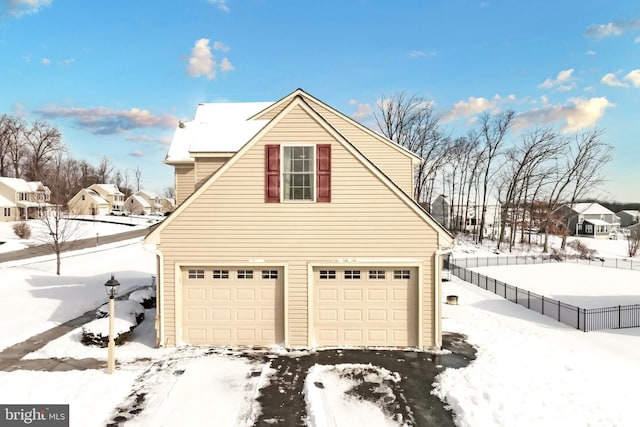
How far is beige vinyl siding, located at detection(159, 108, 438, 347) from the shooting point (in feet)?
34.2

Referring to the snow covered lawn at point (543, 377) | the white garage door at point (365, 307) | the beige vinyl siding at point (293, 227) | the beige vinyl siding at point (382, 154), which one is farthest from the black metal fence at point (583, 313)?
the beige vinyl siding at point (382, 154)

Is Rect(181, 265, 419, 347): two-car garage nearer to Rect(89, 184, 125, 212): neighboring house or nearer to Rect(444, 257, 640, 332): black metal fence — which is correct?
Rect(444, 257, 640, 332): black metal fence

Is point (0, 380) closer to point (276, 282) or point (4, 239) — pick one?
point (276, 282)

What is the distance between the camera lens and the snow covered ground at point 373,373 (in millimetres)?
6852

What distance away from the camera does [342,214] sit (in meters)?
10.5

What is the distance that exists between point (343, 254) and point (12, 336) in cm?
1140

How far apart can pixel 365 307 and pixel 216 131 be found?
8416 millimetres

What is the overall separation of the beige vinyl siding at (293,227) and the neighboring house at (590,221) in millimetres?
69323

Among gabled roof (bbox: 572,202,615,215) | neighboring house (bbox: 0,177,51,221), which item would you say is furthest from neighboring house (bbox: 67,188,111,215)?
gabled roof (bbox: 572,202,615,215)

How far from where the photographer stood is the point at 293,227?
10.5m

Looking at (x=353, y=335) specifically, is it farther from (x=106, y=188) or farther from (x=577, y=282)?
(x=106, y=188)

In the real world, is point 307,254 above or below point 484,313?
above

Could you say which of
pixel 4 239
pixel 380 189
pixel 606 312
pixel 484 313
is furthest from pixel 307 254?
pixel 4 239

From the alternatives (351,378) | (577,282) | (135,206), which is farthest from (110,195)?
(577,282)
